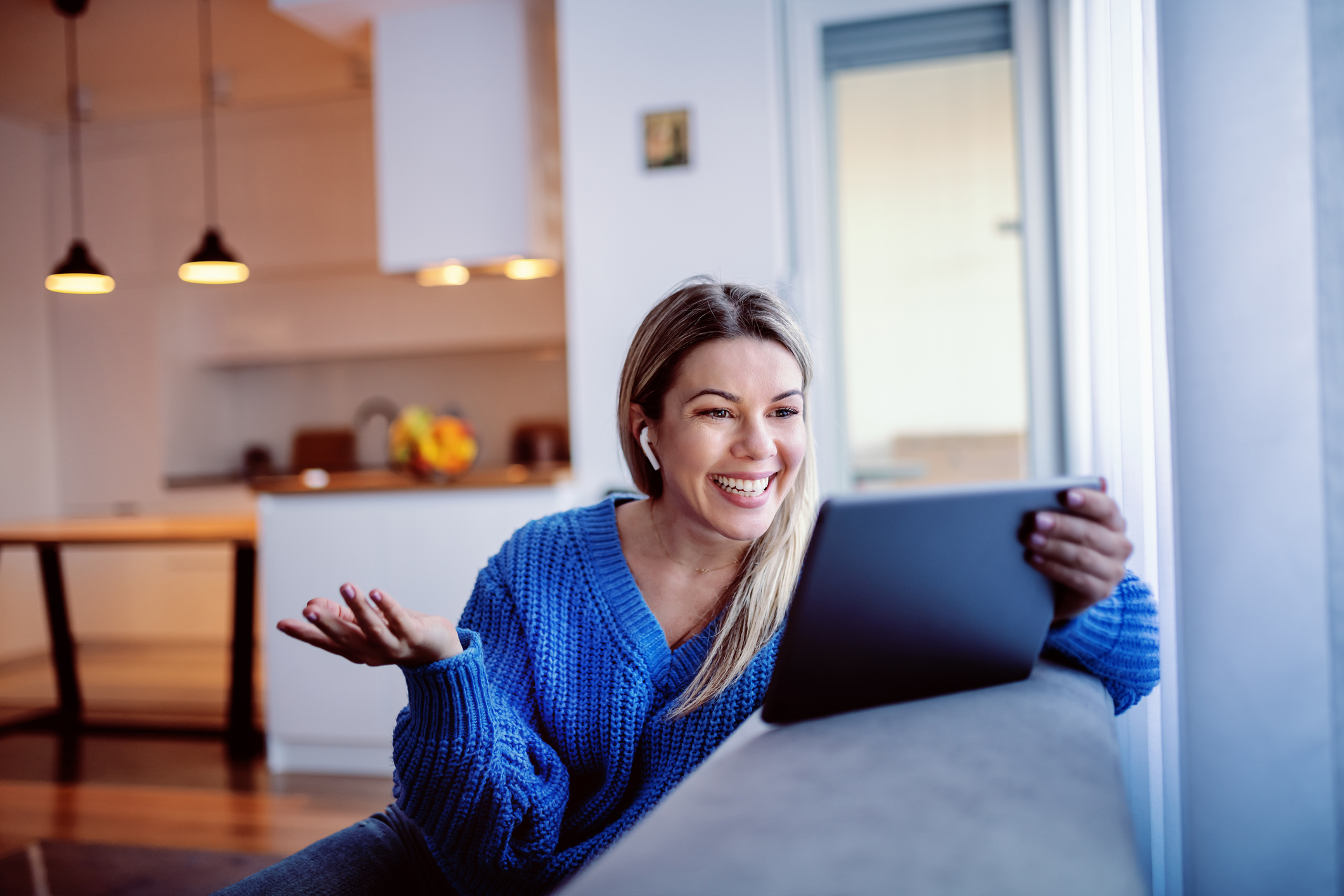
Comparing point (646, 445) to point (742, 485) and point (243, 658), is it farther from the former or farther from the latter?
point (243, 658)

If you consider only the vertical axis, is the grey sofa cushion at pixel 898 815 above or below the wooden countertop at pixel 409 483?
below

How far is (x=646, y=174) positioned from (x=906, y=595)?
2.56m

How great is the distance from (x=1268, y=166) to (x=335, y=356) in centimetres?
548

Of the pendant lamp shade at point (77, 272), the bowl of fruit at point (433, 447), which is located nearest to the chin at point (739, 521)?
the bowl of fruit at point (433, 447)

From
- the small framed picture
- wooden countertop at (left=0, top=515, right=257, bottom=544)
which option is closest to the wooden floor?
wooden countertop at (left=0, top=515, right=257, bottom=544)

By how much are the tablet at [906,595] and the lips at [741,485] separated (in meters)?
0.42

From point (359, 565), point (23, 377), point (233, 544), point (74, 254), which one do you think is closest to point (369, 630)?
point (359, 565)

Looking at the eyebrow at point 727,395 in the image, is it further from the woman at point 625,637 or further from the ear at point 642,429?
the ear at point 642,429

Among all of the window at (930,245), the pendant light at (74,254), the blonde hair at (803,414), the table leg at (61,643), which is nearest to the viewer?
the blonde hair at (803,414)

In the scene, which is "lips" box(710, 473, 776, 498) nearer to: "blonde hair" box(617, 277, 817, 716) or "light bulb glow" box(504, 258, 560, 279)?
"blonde hair" box(617, 277, 817, 716)

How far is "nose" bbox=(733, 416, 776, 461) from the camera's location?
118 centimetres

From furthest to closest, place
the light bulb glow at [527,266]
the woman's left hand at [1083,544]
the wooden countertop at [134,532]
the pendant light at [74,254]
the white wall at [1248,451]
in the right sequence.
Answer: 1. the pendant light at [74,254]
2. the light bulb glow at [527,266]
3. the wooden countertop at [134,532]
4. the woman's left hand at [1083,544]
5. the white wall at [1248,451]

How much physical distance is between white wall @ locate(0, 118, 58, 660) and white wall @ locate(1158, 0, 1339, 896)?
581cm

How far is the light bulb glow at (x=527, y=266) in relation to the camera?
3.54 metres
